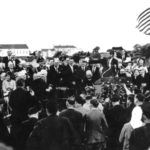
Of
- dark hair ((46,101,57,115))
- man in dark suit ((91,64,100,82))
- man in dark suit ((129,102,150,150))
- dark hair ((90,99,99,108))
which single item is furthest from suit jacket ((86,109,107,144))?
man in dark suit ((91,64,100,82))

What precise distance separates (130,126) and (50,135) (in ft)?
5.42

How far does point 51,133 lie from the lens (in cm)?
612

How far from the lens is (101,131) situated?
8.15m

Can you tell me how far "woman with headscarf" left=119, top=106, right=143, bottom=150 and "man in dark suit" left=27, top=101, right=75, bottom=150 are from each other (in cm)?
107

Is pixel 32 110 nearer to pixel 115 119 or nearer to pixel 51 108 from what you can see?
pixel 51 108

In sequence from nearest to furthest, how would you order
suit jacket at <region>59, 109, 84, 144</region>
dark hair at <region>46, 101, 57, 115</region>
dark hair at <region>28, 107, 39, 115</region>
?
dark hair at <region>46, 101, 57, 115</region>, dark hair at <region>28, 107, 39, 115</region>, suit jacket at <region>59, 109, 84, 144</region>

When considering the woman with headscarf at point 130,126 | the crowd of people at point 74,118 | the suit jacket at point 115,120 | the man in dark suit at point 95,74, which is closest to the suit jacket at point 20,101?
the crowd of people at point 74,118

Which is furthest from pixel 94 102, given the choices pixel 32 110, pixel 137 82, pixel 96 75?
pixel 96 75

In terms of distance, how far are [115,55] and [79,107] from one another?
37.3 ft

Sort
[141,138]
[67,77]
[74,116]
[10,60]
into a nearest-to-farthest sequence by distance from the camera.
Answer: [141,138] < [74,116] < [67,77] < [10,60]

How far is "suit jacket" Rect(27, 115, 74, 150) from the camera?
6.04 metres

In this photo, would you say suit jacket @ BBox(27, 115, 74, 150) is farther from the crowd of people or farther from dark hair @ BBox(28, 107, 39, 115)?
dark hair @ BBox(28, 107, 39, 115)

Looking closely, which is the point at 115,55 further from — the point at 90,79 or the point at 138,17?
the point at 138,17

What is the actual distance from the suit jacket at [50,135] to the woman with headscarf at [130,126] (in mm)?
1107
